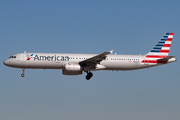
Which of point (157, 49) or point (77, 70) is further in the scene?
point (157, 49)

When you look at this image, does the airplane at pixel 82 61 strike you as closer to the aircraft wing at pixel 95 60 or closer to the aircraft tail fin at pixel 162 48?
the aircraft wing at pixel 95 60

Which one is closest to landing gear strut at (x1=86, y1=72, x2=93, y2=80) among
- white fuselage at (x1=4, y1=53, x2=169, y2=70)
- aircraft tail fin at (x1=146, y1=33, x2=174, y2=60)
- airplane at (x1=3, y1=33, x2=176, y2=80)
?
airplane at (x1=3, y1=33, x2=176, y2=80)

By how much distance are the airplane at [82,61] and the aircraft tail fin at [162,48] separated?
567 mm

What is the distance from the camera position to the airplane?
51.5 meters

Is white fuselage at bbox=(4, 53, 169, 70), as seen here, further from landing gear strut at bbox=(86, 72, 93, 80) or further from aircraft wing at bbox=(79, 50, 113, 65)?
landing gear strut at bbox=(86, 72, 93, 80)

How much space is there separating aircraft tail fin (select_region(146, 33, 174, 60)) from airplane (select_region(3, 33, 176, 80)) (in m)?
0.57

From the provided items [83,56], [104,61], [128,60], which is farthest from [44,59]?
[128,60]

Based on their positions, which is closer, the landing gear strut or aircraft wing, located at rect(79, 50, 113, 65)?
aircraft wing, located at rect(79, 50, 113, 65)

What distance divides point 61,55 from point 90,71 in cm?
545

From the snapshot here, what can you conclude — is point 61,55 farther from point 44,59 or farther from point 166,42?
point 166,42

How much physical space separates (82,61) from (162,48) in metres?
15.6

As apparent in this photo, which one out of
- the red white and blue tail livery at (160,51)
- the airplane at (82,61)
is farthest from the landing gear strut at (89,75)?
the red white and blue tail livery at (160,51)

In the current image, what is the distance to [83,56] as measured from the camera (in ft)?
174

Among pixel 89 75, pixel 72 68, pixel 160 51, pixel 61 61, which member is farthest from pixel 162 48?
pixel 61 61
